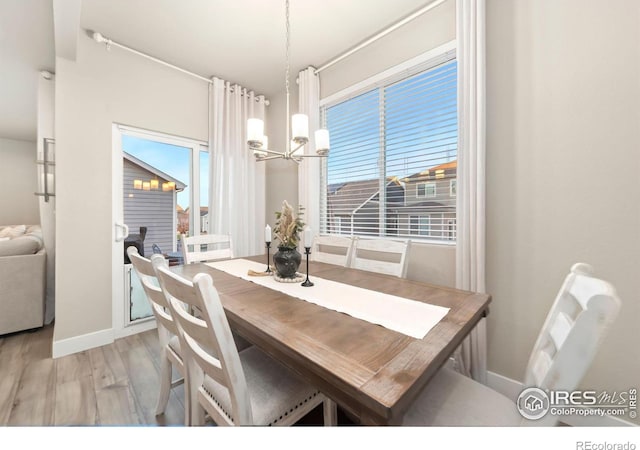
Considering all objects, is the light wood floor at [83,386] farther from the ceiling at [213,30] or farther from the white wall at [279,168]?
the ceiling at [213,30]

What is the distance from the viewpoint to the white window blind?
1.93 metres

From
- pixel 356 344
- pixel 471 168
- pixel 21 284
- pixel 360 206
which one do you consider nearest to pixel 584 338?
pixel 356 344

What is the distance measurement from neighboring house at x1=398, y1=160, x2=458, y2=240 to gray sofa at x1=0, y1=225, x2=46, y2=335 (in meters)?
3.63

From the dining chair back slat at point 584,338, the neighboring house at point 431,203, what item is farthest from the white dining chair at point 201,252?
the dining chair back slat at point 584,338

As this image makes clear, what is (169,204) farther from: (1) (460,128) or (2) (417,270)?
(1) (460,128)

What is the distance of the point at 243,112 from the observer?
3.09 meters

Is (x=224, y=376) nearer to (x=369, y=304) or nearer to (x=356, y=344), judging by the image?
(x=356, y=344)

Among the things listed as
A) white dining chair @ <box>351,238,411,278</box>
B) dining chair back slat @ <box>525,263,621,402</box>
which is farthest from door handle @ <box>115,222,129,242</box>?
dining chair back slat @ <box>525,263,621,402</box>

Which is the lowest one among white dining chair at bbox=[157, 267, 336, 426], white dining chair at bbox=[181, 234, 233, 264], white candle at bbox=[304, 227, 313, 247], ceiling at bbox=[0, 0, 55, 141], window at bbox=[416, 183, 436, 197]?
white dining chair at bbox=[157, 267, 336, 426]

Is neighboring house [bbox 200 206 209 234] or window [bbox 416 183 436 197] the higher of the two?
window [bbox 416 183 436 197]

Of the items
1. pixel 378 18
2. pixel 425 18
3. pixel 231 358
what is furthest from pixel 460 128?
pixel 231 358

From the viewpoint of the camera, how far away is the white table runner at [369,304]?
36.4 inches

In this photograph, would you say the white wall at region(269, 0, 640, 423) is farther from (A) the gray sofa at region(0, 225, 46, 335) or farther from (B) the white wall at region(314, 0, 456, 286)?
(A) the gray sofa at region(0, 225, 46, 335)

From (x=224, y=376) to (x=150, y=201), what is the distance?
2.51 m
